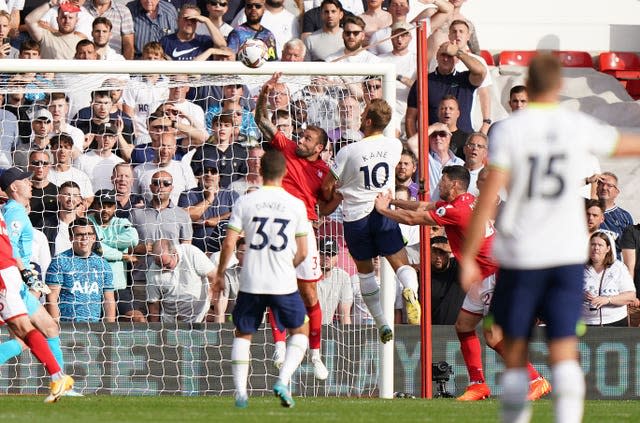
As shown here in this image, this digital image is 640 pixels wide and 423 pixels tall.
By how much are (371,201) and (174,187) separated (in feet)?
9.55

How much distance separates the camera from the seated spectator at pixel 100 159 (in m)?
15.5

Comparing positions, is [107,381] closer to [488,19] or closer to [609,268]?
[609,268]

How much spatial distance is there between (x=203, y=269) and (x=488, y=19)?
351 inches

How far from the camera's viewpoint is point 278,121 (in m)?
15.6

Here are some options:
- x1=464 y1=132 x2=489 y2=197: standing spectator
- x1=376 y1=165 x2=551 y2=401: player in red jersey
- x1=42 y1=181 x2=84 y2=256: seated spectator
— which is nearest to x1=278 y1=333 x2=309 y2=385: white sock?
x1=376 y1=165 x2=551 y2=401: player in red jersey

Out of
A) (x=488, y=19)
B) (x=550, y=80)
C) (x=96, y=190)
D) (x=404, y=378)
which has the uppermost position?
(x=488, y=19)

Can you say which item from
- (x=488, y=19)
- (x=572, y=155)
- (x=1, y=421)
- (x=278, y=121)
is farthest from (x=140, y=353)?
(x=488, y=19)

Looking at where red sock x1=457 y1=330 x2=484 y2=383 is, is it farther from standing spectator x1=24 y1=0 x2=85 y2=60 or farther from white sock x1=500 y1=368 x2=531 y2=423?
standing spectator x1=24 y1=0 x2=85 y2=60

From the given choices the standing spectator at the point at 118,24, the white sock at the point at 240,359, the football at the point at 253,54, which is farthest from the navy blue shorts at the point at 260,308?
the standing spectator at the point at 118,24

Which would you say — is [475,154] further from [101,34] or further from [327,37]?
[101,34]

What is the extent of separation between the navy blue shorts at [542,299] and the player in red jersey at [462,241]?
5.03m

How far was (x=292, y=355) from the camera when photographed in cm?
1062

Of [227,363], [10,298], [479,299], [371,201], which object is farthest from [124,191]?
[479,299]

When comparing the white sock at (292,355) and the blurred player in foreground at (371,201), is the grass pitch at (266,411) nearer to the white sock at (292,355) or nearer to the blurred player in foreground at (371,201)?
the white sock at (292,355)
